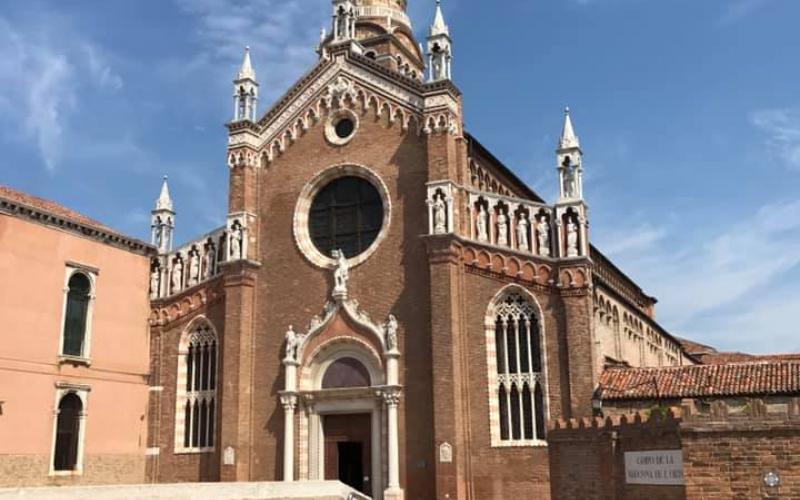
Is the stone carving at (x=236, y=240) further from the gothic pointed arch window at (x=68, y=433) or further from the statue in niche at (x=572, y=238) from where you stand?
the statue in niche at (x=572, y=238)

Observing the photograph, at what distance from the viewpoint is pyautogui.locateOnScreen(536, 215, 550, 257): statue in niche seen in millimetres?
21062

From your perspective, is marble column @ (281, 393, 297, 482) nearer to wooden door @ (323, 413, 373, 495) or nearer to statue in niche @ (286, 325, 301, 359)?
wooden door @ (323, 413, 373, 495)

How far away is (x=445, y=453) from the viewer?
19.9 metres

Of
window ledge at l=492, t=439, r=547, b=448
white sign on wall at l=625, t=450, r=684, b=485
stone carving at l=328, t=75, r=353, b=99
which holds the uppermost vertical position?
stone carving at l=328, t=75, r=353, b=99

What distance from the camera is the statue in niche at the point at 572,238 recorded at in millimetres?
20703

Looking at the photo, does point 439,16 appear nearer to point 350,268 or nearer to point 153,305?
point 350,268

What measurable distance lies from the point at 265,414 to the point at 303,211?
229 inches

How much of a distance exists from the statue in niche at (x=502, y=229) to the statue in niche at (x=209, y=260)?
8697 mm

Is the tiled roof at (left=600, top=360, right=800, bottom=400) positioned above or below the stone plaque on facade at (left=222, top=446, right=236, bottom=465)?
above

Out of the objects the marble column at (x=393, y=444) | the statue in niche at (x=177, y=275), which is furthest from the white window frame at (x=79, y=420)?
the marble column at (x=393, y=444)

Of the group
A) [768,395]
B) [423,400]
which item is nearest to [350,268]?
[423,400]

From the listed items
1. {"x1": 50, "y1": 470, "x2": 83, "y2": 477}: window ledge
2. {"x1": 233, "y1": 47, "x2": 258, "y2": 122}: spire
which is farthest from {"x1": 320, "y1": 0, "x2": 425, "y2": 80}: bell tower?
{"x1": 50, "y1": 470, "x2": 83, "y2": 477}: window ledge

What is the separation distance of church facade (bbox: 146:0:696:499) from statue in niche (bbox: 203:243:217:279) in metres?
0.09

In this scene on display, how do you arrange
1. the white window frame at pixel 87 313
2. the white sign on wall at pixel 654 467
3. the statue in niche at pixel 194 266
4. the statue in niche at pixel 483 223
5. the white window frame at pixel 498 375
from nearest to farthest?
the white sign on wall at pixel 654 467 → the white window frame at pixel 498 375 → the statue in niche at pixel 483 223 → the white window frame at pixel 87 313 → the statue in niche at pixel 194 266
